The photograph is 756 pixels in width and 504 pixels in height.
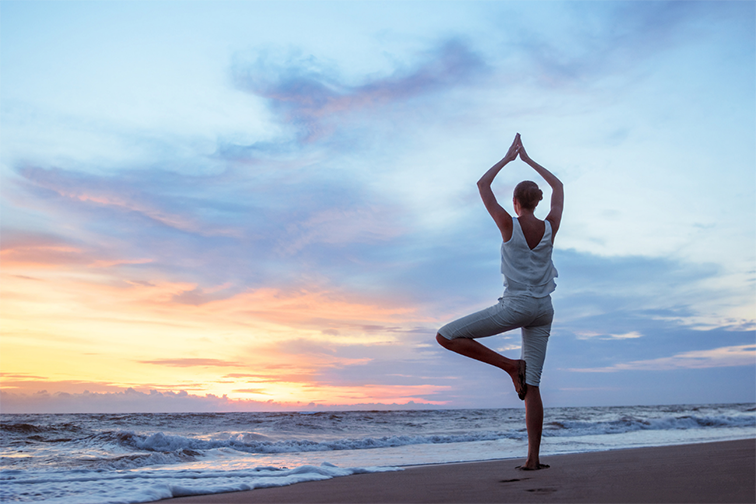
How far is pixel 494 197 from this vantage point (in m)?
3.73

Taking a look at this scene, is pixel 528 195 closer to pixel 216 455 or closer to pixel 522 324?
pixel 522 324

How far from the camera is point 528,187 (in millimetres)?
3807

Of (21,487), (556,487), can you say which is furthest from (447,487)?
(21,487)

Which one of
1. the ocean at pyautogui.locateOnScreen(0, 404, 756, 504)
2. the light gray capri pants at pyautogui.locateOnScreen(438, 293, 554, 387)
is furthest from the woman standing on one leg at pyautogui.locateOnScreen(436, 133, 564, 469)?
the ocean at pyautogui.locateOnScreen(0, 404, 756, 504)

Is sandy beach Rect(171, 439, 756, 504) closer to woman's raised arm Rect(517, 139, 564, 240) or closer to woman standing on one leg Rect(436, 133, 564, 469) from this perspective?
woman standing on one leg Rect(436, 133, 564, 469)

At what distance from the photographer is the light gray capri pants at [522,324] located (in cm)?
355

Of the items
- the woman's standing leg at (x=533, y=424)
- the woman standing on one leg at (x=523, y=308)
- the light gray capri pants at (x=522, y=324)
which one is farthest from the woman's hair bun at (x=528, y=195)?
the woman's standing leg at (x=533, y=424)

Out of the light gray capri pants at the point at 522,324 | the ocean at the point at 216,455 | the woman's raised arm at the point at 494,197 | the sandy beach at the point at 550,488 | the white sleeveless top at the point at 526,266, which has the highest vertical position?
the woman's raised arm at the point at 494,197

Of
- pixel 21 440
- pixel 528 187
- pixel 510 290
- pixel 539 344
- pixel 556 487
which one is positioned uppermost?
pixel 528 187

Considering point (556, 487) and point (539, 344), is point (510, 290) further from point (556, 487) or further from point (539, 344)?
point (556, 487)

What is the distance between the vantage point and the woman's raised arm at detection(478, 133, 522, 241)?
3.61m

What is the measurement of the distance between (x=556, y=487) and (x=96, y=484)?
3.26m

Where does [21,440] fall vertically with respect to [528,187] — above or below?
below

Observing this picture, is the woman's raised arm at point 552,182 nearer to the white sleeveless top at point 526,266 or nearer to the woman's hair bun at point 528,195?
the woman's hair bun at point 528,195
